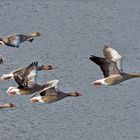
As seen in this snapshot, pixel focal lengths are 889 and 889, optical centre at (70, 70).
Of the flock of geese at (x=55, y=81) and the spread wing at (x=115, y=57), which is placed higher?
the spread wing at (x=115, y=57)

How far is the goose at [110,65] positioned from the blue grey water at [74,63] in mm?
13049

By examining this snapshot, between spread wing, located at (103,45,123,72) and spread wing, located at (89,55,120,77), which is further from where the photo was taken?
spread wing, located at (103,45,123,72)

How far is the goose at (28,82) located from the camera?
4144 centimetres

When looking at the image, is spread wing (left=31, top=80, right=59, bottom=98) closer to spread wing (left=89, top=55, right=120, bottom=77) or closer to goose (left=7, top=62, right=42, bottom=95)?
goose (left=7, top=62, right=42, bottom=95)

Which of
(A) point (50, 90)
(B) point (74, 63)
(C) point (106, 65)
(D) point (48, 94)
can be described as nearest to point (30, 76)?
(A) point (50, 90)

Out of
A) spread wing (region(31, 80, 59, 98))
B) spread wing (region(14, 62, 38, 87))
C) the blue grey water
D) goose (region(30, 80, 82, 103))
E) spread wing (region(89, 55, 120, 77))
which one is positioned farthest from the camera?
the blue grey water

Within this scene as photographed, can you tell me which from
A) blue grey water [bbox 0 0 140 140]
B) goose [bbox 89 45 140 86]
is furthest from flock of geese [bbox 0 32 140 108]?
blue grey water [bbox 0 0 140 140]

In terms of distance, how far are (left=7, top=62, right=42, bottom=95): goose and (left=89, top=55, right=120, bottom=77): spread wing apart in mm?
2898

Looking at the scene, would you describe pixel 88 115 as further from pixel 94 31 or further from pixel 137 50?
pixel 94 31

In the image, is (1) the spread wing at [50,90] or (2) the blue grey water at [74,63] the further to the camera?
(2) the blue grey water at [74,63]

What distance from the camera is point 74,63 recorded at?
65.2 meters

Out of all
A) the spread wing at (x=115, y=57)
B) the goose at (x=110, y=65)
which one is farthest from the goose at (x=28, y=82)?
the spread wing at (x=115, y=57)

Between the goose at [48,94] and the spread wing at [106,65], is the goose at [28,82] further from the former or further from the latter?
the spread wing at [106,65]

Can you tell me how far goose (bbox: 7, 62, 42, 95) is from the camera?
1631 inches
